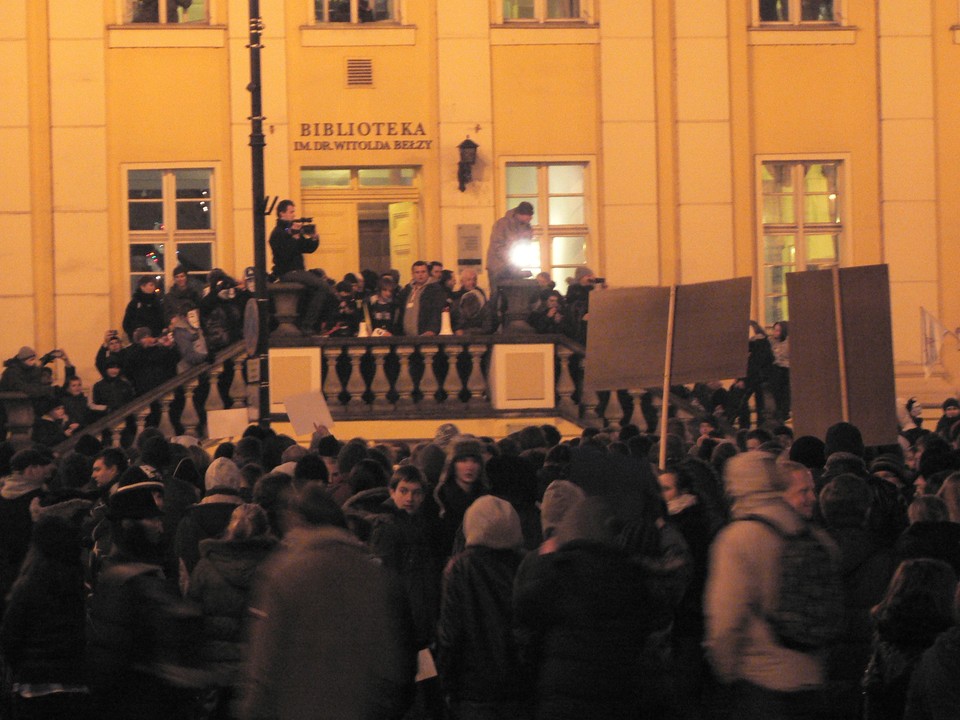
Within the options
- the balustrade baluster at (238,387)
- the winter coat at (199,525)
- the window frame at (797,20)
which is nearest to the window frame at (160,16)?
the balustrade baluster at (238,387)

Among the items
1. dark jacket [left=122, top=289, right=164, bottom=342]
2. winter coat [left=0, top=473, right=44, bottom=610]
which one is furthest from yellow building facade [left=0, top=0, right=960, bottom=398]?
winter coat [left=0, top=473, right=44, bottom=610]

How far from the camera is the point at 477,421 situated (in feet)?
62.4

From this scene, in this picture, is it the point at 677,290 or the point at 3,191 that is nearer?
the point at 677,290

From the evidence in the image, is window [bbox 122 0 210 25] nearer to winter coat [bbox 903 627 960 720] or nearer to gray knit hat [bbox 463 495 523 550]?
gray knit hat [bbox 463 495 523 550]

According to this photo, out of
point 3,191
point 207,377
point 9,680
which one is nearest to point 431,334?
point 207,377

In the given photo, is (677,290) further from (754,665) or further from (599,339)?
(754,665)

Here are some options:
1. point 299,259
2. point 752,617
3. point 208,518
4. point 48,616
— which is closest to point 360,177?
point 299,259

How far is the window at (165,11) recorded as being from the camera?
2316 cm

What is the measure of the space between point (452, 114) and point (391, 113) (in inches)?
30.5

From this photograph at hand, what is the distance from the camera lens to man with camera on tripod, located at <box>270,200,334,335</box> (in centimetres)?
1867

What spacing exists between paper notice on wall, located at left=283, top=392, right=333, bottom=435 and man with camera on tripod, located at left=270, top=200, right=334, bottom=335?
389 centimetres

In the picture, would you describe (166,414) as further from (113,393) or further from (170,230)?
(170,230)

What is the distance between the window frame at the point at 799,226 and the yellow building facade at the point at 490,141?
0.12 feet

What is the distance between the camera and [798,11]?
945 inches
